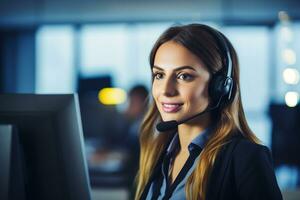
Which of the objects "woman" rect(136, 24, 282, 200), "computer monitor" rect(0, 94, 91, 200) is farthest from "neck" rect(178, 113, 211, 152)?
"computer monitor" rect(0, 94, 91, 200)

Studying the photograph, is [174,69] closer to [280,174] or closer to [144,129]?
[144,129]

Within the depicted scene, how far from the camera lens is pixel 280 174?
498 centimetres

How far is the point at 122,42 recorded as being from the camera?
8.02 meters

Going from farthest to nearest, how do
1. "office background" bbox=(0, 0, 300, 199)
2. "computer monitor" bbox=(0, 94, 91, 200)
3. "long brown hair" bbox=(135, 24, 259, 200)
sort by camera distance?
"office background" bbox=(0, 0, 300, 199), "long brown hair" bbox=(135, 24, 259, 200), "computer monitor" bbox=(0, 94, 91, 200)

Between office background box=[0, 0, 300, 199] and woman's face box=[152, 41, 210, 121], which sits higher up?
office background box=[0, 0, 300, 199]

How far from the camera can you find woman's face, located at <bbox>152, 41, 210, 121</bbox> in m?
1.16

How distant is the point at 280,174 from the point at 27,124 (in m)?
4.33

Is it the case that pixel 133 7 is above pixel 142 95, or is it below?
above

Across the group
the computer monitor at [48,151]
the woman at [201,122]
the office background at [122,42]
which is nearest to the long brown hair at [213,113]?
the woman at [201,122]

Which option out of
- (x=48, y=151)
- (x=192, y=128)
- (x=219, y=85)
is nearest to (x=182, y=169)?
(x=192, y=128)

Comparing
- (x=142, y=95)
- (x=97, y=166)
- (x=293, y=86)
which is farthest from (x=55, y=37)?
(x=142, y=95)

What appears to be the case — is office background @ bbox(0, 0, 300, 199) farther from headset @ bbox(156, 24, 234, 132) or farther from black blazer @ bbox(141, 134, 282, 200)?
black blazer @ bbox(141, 134, 282, 200)

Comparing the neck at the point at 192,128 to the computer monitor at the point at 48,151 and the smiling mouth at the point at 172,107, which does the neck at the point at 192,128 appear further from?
the computer monitor at the point at 48,151

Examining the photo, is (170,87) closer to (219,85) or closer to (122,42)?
(219,85)
